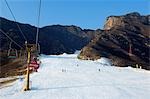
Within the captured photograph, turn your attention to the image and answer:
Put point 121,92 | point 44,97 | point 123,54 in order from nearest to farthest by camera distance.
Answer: point 44,97, point 121,92, point 123,54

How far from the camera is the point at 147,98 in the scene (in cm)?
2436

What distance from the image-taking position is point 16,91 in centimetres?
2727

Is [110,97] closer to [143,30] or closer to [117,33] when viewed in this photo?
[117,33]

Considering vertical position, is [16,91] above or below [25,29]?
below

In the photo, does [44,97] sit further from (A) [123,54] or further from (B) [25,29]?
(B) [25,29]

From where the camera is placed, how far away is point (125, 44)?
115 metres

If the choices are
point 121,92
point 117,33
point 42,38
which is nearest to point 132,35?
point 117,33

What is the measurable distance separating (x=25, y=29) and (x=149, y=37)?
8267cm

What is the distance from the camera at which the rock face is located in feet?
310

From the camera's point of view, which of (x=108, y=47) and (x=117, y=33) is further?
(x=117, y=33)

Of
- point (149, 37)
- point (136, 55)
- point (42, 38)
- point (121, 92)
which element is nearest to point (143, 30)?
point (149, 37)

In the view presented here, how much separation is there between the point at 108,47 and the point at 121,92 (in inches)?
3099

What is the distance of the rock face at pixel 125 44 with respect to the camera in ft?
310

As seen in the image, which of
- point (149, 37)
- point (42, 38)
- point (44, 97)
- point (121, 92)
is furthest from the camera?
point (42, 38)
